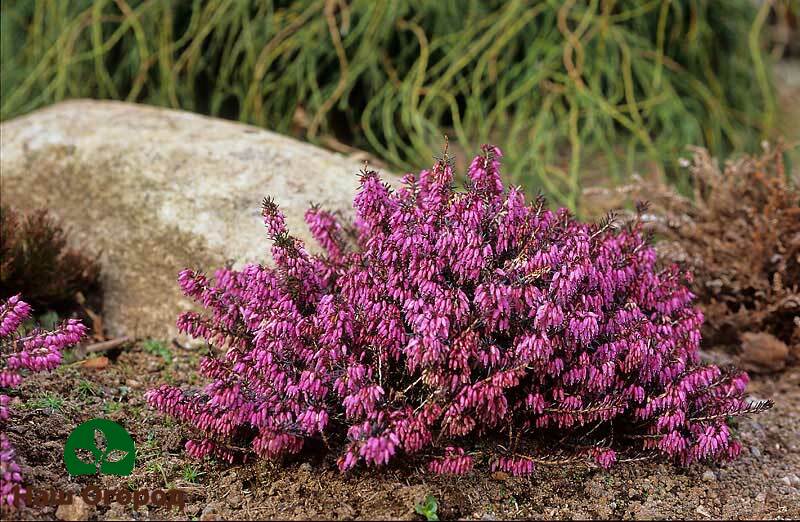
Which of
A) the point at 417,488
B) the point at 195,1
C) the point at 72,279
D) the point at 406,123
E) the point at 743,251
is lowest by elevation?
the point at 417,488

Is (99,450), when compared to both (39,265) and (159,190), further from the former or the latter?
(159,190)

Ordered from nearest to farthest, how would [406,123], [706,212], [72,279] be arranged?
[72,279], [706,212], [406,123]

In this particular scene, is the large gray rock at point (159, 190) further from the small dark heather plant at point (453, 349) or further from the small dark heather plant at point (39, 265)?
the small dark heather plant at point (453, 349)

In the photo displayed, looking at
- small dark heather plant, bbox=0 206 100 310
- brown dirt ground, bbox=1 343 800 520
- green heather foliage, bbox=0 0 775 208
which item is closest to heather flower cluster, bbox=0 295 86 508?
brown dirt ground, bbox=1 343 800 520

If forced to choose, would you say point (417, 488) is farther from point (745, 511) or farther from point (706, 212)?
point (706, 212)

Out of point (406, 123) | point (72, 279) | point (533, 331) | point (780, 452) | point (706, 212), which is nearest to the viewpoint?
point (533, 331)

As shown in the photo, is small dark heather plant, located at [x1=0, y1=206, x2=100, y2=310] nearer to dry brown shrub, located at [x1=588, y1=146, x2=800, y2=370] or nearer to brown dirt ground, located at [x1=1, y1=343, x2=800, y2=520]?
brown dirt ground, located at [x1=1, y1=343, x2=800, y2=520]

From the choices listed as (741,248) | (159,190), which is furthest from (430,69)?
(741,248)

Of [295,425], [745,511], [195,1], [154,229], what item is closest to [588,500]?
[745,511]
